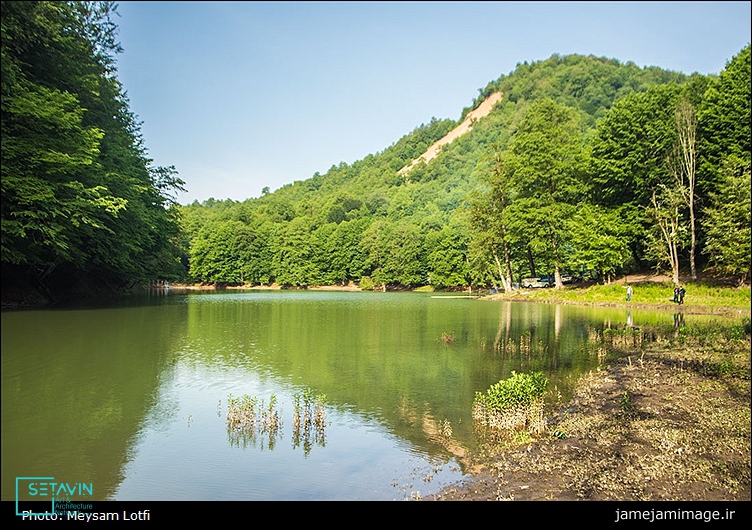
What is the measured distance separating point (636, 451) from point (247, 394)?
29.4 ft

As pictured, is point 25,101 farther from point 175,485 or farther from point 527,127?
point 527,127

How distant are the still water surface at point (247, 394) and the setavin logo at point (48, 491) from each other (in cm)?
18

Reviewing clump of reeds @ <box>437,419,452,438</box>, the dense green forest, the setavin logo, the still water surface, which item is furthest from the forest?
clump of reeds @ <box>437,419,452,438</box>

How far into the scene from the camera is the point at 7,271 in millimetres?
30453

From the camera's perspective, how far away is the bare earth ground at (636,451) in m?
6.95

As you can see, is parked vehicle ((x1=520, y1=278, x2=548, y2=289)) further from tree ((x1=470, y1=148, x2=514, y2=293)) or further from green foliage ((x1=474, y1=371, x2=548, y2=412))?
green foliage ((x1=474, y1=371, x2=548, y2=412))

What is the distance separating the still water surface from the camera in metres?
8.06

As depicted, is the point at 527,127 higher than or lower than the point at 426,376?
higher

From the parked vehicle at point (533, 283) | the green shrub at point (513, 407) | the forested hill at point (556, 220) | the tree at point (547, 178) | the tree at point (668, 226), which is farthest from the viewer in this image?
the parked vehicle at point (533, 283)

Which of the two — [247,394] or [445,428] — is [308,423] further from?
[247,394]

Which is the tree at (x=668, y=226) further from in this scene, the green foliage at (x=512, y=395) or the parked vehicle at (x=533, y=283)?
the green foliage at (x=512, y=395)

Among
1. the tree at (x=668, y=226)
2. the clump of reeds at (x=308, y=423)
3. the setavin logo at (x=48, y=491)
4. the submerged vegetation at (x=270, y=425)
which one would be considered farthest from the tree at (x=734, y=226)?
the setavin logo at (x=48, y=491)

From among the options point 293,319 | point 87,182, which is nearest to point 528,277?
point 293,319
